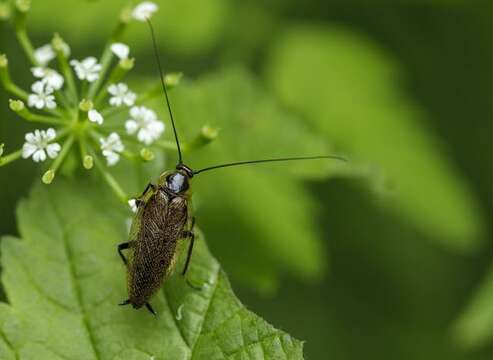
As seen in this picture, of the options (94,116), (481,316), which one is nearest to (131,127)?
(94,116)

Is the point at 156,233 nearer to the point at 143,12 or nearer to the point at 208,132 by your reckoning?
the point at 208,132

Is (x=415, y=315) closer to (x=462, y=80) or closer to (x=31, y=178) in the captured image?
(x=462, y=80)

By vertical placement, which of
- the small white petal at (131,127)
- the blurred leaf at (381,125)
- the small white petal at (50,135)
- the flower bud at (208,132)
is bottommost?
the small white petal at (50,135)

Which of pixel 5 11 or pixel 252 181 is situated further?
pixel 252 181

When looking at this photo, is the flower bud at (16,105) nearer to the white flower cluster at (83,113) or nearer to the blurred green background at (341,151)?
the white flower cluster at (83,113)

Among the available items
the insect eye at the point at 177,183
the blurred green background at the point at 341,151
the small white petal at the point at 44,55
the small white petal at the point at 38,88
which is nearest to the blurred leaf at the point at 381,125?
the blurred green background at the point at 341,151

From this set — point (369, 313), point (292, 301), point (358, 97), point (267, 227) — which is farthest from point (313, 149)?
point (369, 313)
